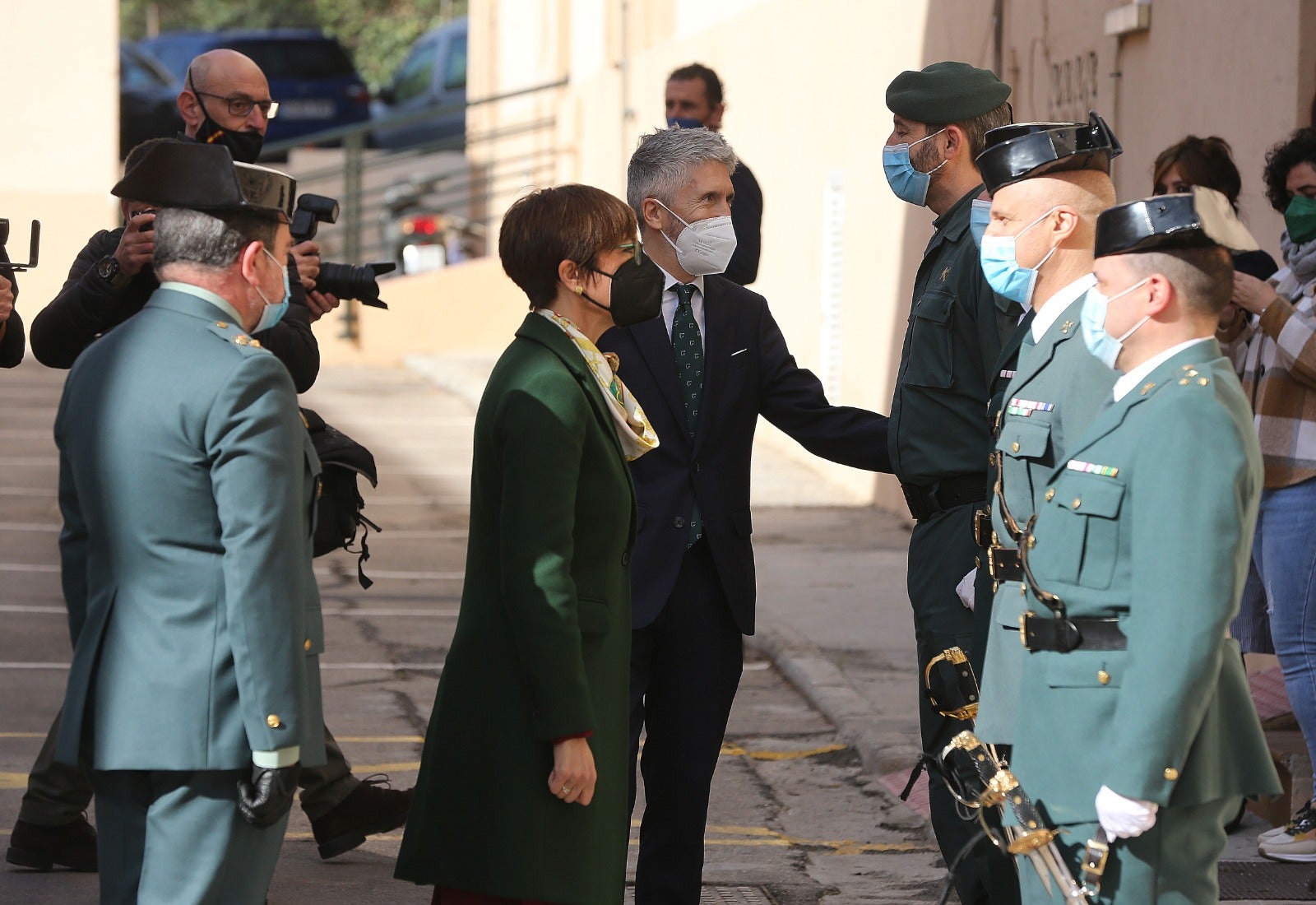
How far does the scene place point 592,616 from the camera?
11.4ft

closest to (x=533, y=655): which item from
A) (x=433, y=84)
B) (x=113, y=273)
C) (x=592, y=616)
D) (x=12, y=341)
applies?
(x=592, y=616)

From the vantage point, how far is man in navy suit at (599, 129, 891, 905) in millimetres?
4363

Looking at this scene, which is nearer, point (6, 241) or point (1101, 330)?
point (1101, 330)

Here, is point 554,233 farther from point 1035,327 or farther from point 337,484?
point 337,484

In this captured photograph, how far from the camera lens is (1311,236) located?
17.1 feet

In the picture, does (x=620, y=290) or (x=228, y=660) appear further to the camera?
(x=620, y=290)

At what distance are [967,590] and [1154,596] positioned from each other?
3.72 ft

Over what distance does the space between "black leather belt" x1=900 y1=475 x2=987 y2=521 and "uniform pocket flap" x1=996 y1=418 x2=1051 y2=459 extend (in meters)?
0.73

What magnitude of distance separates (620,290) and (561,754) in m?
0.95

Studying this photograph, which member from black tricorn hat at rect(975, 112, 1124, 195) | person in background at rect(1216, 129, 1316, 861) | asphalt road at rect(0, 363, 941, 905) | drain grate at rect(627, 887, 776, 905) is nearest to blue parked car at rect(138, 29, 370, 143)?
asphalt road at rect(0, 363, 941, 905)

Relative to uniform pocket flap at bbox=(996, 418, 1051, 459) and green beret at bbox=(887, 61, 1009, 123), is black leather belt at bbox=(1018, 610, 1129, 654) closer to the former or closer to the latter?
uniform pocket flap at bbox=(996, 418, 1051, 459)

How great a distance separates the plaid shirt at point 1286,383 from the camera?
199 inches

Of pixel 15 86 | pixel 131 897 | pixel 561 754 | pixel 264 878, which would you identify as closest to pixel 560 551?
pixel 561 754

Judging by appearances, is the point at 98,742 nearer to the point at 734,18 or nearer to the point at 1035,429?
the point at 1035,429
